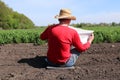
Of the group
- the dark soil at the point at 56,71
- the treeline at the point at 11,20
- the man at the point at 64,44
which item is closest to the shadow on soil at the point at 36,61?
the dark soil at the point at 56,71

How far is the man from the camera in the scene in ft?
22.1

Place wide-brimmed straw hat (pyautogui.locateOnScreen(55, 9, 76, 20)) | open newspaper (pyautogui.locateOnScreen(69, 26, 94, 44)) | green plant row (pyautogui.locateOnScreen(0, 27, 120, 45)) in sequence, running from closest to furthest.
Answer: wide-brimmed straw hat (pyautogui.locateOnScreen(55, 9, 76, 20)) < open newspaper (pyautogui.locateOnScreen(69, 26, 94, 44)) < green plant row (pyautogui.locateOnScreen(0, 27, 120, 45))

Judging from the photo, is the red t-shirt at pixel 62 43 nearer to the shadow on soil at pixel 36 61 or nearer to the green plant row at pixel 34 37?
the shadow on soil at pixel 36 61

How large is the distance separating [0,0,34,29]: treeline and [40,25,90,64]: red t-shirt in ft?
85.8

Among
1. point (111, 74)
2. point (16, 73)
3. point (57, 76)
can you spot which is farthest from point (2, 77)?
point (111, 74)

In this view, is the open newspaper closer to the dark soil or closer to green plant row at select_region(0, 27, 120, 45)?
the dark soil

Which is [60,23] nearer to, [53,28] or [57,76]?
[53,28]

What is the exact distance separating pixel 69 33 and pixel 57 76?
34.2 inches

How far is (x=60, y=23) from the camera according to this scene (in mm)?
6980

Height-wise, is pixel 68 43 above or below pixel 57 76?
above

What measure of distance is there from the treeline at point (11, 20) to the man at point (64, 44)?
26.1 m

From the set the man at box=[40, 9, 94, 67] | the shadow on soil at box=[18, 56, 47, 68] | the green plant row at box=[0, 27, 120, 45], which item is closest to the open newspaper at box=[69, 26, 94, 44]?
the man at box=[40, 9, 94, 67]

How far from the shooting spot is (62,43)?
676 centimetres

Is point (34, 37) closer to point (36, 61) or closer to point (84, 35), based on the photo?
point (36, 61)
